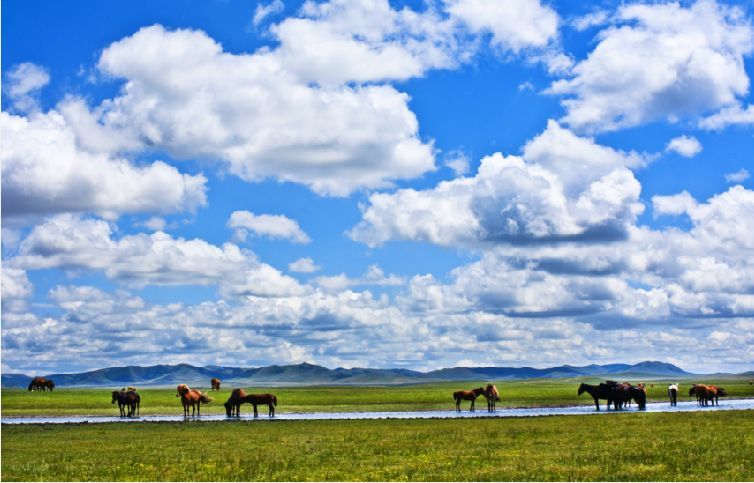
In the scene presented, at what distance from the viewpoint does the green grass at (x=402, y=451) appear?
27.9 m

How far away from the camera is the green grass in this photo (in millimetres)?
27875

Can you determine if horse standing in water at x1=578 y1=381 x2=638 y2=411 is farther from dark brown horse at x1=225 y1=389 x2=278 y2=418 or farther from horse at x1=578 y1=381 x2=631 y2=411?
dark brown horse at x1=225 y1=389 x2=278 y2=418

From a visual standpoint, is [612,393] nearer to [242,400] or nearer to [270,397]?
[270,397]

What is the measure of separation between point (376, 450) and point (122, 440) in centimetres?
1630

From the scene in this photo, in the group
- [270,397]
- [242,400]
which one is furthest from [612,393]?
[242,400]

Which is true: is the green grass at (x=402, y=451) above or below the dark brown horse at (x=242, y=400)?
below

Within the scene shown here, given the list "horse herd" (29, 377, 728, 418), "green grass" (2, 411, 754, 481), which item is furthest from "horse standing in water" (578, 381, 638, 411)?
"green grass" (2, 411, 754, 481)

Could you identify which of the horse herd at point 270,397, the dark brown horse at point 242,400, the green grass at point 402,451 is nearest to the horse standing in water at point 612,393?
the horse herd at point 270,397

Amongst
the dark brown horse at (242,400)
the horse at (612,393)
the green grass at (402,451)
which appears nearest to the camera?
the green grass at (402,451)

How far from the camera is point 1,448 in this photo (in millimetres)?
40812

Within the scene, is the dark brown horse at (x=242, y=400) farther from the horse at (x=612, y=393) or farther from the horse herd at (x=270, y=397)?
the horse at (x=612, y=393)

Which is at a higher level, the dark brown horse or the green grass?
the dark brown horse

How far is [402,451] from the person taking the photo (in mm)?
34531

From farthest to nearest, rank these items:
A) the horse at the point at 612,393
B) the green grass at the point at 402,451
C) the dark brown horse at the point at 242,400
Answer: the horse at the point at 612,393 < the dark brown horse at the point at 242,400 < the green grass at the point at 402,451
